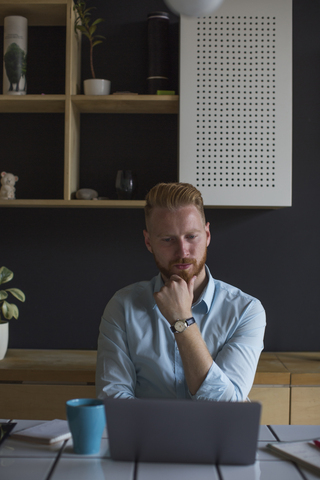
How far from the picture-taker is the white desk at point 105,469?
805 millimetres

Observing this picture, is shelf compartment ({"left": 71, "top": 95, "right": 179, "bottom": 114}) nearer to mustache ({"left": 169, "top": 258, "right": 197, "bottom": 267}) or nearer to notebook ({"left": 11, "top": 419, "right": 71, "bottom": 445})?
mustache ({"left": 169, "top": 258, "right": 197, "bottom": 267})

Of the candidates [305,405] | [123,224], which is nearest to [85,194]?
[123,224]

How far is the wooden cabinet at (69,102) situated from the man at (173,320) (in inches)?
30.1

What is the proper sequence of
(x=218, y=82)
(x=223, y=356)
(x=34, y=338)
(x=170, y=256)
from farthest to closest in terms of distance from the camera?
(x=34, y=338) → (x=218, y=82) → (x=170, y=256) → (x=223, y=356)

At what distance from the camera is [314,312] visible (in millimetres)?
2678

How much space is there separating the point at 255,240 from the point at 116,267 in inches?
32.9

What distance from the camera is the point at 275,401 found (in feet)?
7.00

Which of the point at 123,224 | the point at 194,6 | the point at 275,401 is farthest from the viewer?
the point at 123,224

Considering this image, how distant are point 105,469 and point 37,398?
1.44m

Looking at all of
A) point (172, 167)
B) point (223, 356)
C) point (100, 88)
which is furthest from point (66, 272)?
point (223, 356)

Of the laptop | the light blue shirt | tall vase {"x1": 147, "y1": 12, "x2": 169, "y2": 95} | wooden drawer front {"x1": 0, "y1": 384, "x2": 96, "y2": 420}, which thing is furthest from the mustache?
tall vase {"x1": 147, "y1": 12, "x2": 169, "y2": 95}

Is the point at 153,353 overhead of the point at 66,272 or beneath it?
beneath

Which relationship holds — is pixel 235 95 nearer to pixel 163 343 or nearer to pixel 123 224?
pixel 123 224

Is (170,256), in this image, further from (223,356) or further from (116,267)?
(116,267)
